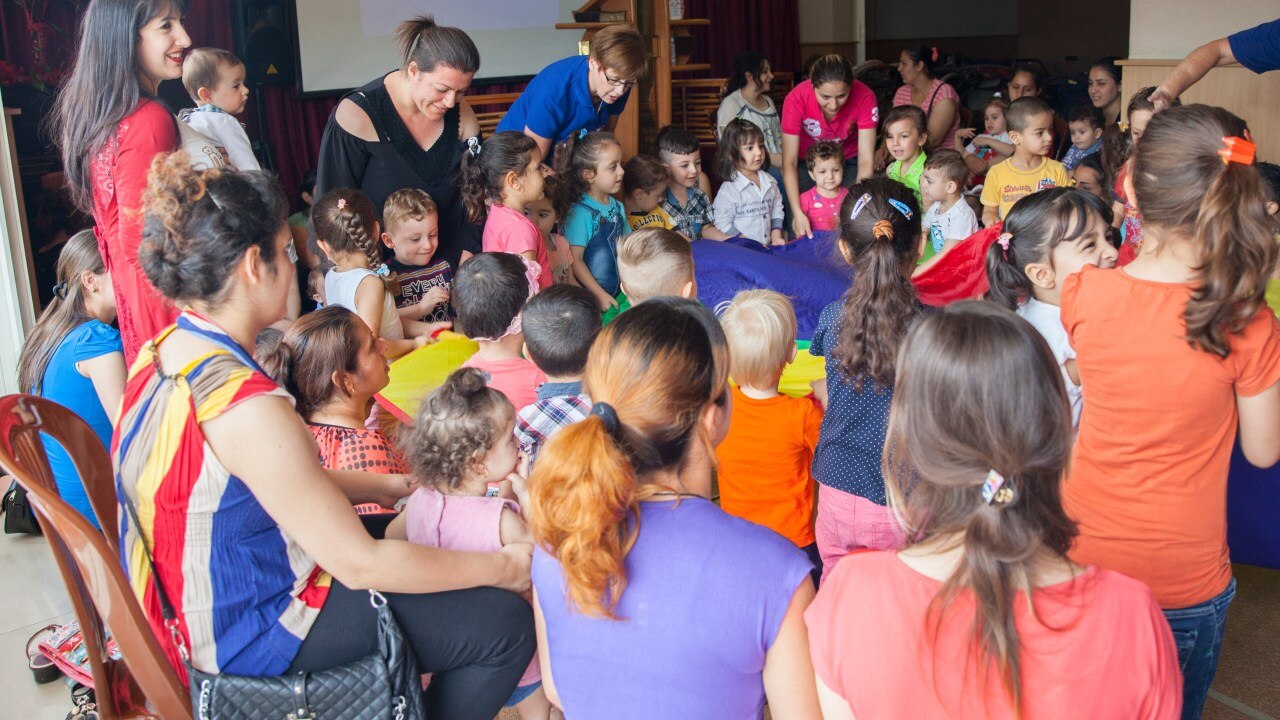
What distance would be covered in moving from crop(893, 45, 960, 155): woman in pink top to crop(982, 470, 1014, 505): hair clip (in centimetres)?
523

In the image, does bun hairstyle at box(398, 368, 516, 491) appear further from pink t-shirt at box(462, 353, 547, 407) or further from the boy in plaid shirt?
pink t-shirt at box(462, 353, 547, 407)

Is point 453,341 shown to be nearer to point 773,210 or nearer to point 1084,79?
point 773,210

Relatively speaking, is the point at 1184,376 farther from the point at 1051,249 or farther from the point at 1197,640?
the point at 1051,249

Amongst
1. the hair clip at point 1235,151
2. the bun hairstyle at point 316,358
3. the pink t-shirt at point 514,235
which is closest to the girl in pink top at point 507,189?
the pink t-shirt at point 514,235

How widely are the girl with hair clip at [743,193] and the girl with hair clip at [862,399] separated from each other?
103 inches

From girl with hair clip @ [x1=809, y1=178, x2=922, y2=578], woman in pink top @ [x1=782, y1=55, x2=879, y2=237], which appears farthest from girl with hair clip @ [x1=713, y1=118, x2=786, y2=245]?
girl with hair clip @ [x1=809, y1=178, x2=922, y2=578]

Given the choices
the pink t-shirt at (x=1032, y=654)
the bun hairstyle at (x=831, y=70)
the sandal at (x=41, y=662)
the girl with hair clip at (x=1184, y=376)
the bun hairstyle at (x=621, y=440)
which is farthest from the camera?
the bun hairstyle at (x=831, y=70)

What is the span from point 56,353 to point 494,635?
1494 millimetres

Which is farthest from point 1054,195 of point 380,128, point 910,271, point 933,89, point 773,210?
point 933,89

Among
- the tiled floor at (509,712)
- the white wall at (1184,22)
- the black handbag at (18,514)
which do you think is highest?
the white wall at (1184,22)

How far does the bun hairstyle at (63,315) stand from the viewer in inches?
95.7

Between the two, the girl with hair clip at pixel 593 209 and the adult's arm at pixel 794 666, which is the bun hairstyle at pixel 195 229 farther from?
the girl with hair clip at pixel 593 209

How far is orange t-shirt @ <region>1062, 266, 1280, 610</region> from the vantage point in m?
1.46

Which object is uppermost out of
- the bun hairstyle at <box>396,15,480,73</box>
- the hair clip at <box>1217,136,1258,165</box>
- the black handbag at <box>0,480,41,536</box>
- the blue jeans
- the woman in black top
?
the bun hairstyle at <box>396,15,480,73</box>
